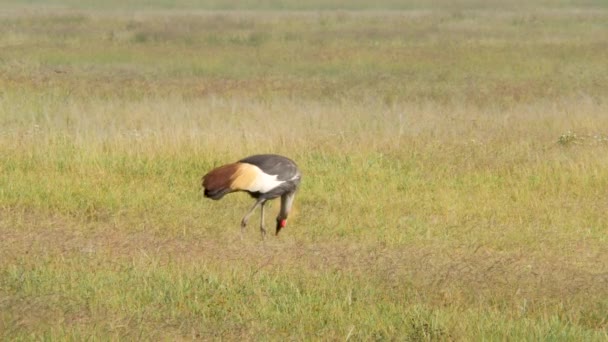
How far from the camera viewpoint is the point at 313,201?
33.6 ft

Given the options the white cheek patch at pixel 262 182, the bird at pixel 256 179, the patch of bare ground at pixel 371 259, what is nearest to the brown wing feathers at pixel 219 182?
the bird at pixel 256 179

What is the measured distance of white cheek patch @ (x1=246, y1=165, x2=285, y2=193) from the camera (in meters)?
8.42

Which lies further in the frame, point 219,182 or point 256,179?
point 256,179

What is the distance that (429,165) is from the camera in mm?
11805

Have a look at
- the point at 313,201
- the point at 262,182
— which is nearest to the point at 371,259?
the point at 262,182

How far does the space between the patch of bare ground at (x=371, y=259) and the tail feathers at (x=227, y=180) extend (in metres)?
0.36

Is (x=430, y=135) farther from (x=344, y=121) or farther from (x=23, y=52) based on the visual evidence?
(x=23, y=52)

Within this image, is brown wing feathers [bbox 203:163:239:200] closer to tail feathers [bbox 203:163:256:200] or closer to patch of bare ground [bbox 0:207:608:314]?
tail feathers [bbox 203:163:256:200]

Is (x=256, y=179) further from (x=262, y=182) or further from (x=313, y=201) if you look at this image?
(x=313, y=201)

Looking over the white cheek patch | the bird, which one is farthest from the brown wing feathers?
the white cheek patch

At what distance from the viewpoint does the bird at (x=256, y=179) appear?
8289mm

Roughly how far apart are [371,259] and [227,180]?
1269 millimetres

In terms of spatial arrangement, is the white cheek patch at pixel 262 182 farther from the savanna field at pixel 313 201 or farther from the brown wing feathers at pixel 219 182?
the savanna field at pixel 313 201

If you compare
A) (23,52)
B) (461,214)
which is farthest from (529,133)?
(23,52)
